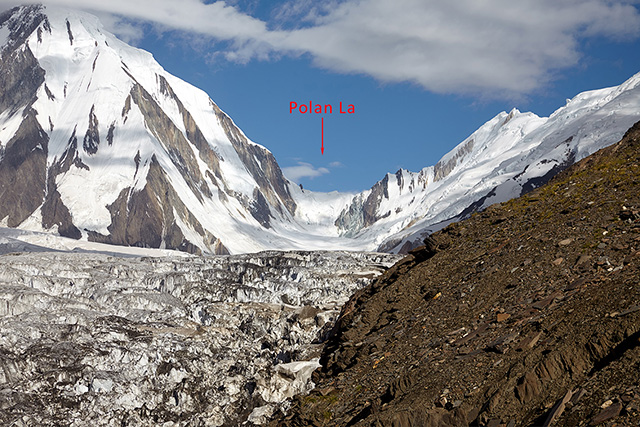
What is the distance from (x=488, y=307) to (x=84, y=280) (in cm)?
9277

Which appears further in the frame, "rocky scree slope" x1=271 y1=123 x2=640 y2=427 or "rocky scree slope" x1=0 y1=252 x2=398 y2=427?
"rocky scree slope" x1=0 y1=252 x2=398 y2=427

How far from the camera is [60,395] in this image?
70.7 meters

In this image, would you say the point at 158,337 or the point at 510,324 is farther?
the point at 158,337

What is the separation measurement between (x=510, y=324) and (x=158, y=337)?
61.6 metres

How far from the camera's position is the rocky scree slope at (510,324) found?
23.2 metres

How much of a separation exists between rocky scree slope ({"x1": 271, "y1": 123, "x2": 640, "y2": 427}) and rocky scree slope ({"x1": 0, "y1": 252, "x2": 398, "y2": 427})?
14791 mm

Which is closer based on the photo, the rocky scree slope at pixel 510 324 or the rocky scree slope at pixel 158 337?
the rocky scree slope at pixel 510 324

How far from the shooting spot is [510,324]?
29.8 metres

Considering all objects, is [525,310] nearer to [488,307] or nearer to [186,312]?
[488,307]

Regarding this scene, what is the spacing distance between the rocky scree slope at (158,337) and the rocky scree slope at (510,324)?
14.8 meters

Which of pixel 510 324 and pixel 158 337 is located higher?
pixel 158 337

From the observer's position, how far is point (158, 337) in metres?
85.6

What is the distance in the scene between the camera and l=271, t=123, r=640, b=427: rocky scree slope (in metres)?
23.2

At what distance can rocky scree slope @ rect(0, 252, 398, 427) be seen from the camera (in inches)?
2562
